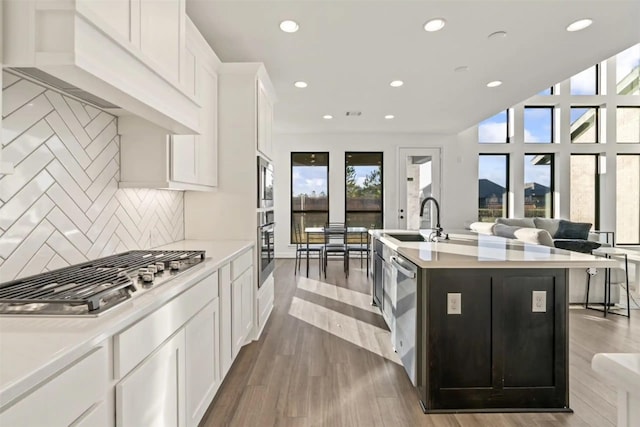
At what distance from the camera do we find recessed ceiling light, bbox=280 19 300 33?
260 cm

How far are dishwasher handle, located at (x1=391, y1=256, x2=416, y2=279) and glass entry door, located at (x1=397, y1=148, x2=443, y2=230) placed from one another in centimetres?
469

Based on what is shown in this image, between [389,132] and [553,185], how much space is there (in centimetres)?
378

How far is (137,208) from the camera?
2.17 m

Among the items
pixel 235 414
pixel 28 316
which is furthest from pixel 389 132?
pixel 28 316

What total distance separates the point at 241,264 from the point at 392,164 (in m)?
5.30

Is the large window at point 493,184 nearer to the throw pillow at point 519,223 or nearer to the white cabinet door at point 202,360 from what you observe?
the throw pillow at point 519,223

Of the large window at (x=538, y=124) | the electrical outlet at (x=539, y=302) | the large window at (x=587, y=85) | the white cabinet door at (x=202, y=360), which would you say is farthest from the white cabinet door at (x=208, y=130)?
the large window at (x=587, y=85)

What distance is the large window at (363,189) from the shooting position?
7.07 m

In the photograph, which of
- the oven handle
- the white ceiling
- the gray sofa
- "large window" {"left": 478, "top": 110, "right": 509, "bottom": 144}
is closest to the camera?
the white ceiling

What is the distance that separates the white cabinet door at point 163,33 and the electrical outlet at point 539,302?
229cm

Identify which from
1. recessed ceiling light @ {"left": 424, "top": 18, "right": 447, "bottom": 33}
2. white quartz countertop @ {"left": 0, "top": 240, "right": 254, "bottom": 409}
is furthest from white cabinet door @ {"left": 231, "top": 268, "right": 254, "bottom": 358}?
recessed ceiling light @ {"left": 424, "top": 18, "right": 447, "bottom": 33}

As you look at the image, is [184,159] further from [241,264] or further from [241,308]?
[241,308]

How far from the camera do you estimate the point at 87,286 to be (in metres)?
1.12

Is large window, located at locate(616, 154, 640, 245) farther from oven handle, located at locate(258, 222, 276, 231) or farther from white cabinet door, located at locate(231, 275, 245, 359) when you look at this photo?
white cabinet door, located at locate(231, 275, 245, 359)
